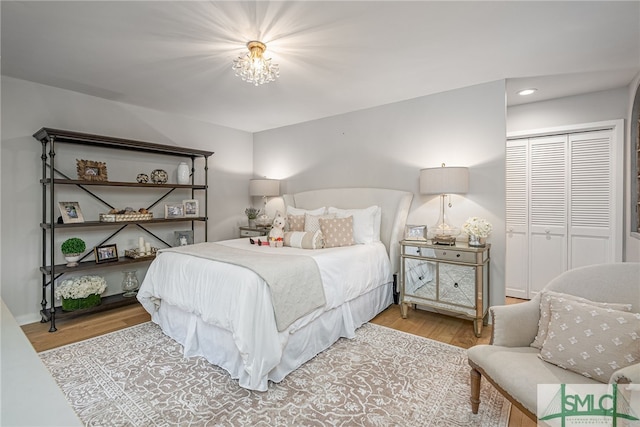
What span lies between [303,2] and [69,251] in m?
3.37

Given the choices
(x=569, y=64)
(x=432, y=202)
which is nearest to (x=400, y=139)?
(x=432, y=202)

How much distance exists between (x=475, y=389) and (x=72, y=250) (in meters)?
3.90

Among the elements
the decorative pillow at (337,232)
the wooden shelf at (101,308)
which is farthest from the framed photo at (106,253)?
the decorative pillow at (337,232)

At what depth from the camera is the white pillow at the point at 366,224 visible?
3502 mm

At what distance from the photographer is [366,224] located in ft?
11.6

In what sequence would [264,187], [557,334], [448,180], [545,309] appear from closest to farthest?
1. [557,334]
2. [545,309]
3. [448,180]
4. [264,187]

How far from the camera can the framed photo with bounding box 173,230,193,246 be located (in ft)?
13.8

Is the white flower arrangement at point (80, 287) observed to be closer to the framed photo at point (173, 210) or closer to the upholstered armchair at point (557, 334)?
the framed photo at point (173, 210)

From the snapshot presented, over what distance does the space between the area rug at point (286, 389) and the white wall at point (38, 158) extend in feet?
3.81

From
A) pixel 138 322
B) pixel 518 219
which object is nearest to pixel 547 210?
pixel 518 219

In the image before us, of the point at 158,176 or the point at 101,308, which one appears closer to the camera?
the point at 101,308

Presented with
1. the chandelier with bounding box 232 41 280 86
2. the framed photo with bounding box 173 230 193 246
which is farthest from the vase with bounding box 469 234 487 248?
the framed photo with bounding box 173 230 193 246

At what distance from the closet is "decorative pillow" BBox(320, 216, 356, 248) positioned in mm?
2113

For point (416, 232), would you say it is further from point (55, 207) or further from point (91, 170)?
point (55, 207)
